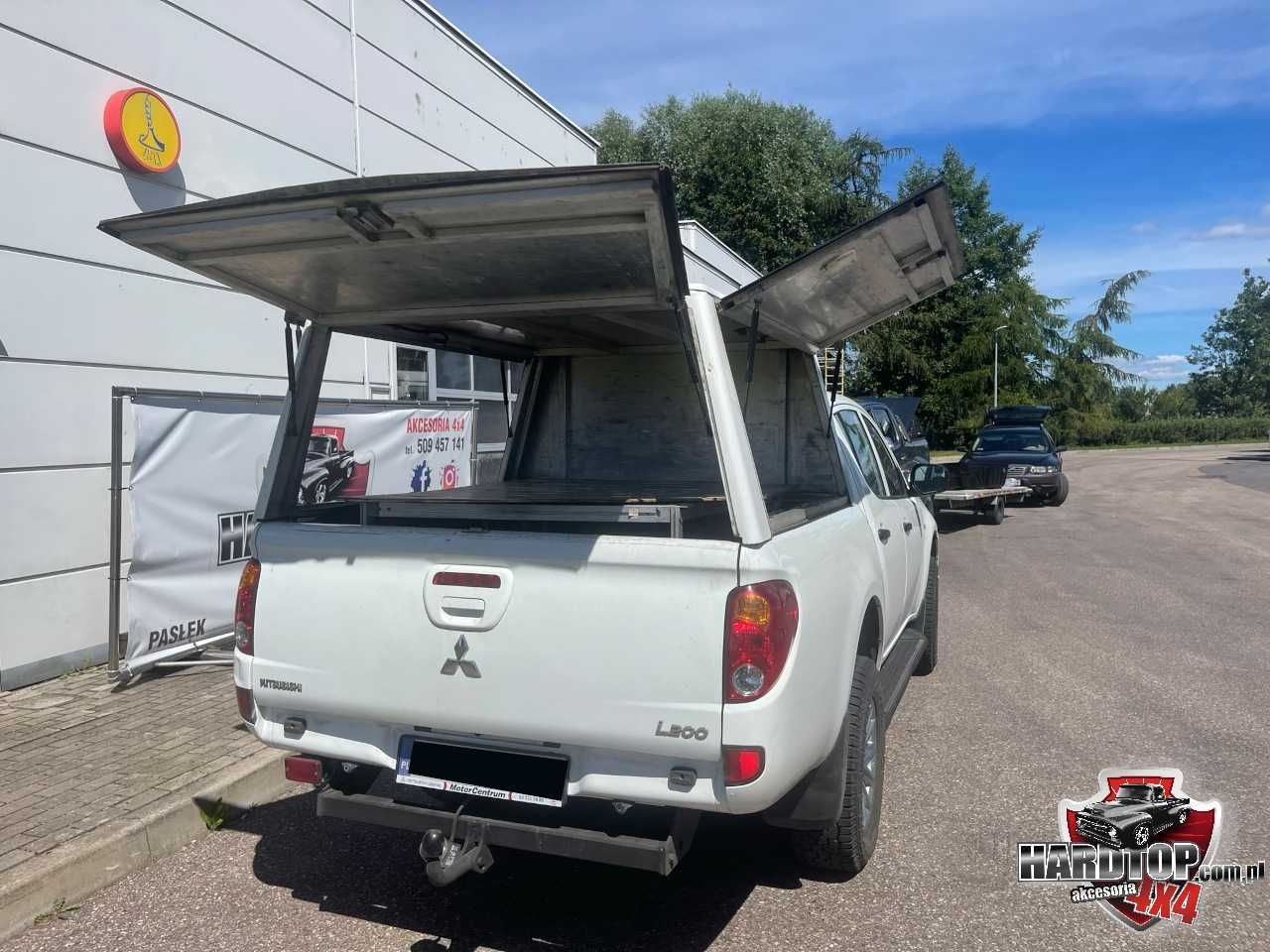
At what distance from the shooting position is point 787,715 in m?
2.86

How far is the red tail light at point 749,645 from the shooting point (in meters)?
2.78

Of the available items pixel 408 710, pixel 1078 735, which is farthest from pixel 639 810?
pixel 1078 735

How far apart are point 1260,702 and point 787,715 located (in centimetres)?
436

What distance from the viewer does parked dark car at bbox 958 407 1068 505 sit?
685 inches

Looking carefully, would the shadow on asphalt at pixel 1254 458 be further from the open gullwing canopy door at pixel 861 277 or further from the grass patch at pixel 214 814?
the grass patch at pixel 214 814

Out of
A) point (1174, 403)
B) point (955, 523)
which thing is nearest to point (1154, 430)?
point (1174, 403)

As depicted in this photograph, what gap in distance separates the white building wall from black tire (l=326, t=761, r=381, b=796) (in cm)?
338

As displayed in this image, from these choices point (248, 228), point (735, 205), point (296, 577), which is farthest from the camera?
point (735, 205)

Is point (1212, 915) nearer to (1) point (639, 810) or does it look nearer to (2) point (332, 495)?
(1) point (639, 810)

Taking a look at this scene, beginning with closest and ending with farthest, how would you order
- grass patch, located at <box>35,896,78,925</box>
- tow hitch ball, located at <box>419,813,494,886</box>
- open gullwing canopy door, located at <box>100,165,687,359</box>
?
open gullwing canopy door, located at <box>100,165,687,359</box>
tow hitch ball, located at <box>419,813,494,886</box>
grass patch, located at <box>35,896,78,925</box>

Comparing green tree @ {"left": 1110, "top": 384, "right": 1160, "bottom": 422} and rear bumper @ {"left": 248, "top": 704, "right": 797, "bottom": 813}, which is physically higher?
green tree @ {"left": 1110, "top": 384, "right": 1160, "bottom": 422}

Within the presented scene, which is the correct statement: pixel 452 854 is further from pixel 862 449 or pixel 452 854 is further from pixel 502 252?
pixel 862 449

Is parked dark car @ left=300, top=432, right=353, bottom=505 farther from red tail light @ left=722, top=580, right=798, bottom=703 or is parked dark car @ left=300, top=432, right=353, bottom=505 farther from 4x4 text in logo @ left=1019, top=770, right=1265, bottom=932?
4x4 text in logo @ left=1019, top=770, right=1265, bottom=932

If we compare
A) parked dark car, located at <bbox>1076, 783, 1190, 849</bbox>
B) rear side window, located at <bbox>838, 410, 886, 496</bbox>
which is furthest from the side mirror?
parked dark car, located at <bbox>1076, 783, 1190, 849</bbox>
